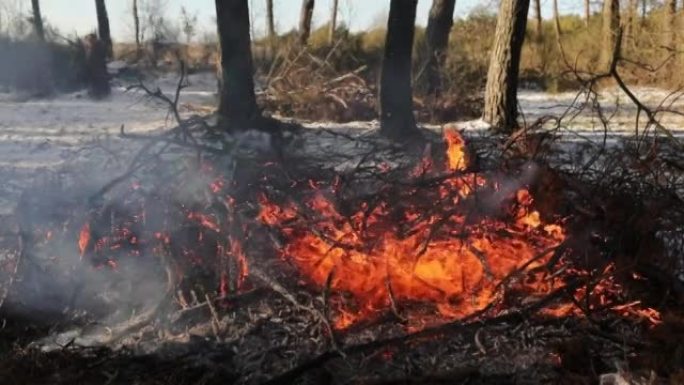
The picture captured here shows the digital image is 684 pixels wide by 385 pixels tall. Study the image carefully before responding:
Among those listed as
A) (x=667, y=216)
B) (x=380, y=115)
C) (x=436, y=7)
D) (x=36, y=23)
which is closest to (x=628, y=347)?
(x=667, y=216)

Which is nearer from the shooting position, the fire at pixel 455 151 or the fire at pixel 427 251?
the fire at pixel 427 251

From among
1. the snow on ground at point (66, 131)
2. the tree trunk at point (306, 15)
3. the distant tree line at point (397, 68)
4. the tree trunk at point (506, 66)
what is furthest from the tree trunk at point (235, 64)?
the tree trunk at point (306, 15)

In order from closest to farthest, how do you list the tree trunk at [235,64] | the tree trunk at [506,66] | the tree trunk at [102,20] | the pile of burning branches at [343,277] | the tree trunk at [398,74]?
1. the pile of burning branches at [343,277]
2. the tree trunk at [235,64]
3. the tree trunk at [398,74]
4. the tree trunk at [506,66]
5. the tree trunk at [102,20]

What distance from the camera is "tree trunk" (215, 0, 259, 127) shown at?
28.0 feet

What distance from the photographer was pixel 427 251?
381cm

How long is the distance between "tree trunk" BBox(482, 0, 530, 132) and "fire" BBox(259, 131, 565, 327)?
533 cm

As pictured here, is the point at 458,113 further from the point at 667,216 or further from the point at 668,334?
the point at 668,334

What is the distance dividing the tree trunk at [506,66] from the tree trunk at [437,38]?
220 centimetres

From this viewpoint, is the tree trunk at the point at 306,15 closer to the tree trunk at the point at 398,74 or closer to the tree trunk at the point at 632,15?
the tree trunk at the point at 398,74

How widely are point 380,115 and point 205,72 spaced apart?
1092 cm

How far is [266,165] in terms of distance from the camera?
4.73 meters

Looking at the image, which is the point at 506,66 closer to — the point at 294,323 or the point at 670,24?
the point at 294,323

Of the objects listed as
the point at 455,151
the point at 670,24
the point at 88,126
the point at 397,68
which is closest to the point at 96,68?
the point at 88,126

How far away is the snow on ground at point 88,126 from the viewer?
6.80 m
